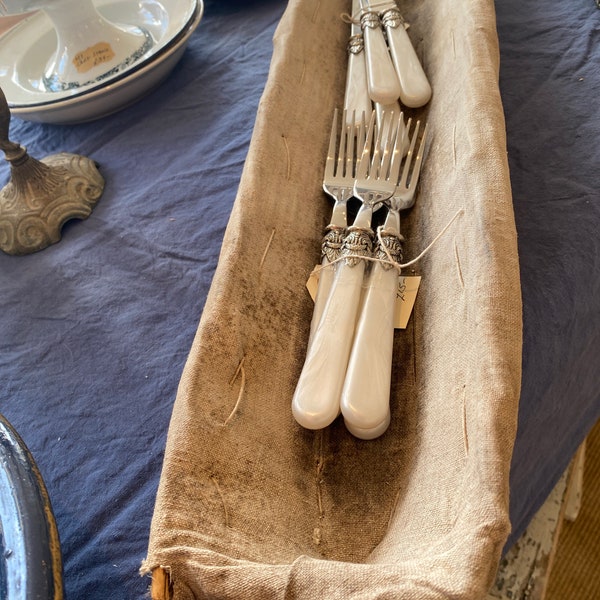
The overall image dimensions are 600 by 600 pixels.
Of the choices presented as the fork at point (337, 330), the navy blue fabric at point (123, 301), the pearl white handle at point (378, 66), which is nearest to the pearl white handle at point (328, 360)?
the fork at point (337, 330)

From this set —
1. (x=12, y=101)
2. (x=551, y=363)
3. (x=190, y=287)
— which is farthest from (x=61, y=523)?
(x=12, y=101)

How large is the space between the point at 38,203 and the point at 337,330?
0.34 meters

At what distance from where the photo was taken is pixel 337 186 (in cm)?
50

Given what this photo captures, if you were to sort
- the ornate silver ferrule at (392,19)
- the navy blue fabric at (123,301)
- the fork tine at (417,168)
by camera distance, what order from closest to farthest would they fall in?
the navy blue fabric at (123,301) < the fork tine at (417,168) < the ornate silver ferrule at (392,19)

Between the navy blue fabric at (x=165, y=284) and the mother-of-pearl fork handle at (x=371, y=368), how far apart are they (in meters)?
0.10

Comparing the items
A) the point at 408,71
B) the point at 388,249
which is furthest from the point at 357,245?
the point at 408,71

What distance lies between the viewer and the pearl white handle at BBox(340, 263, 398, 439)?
1.14ft

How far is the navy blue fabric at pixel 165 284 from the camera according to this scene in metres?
0.40

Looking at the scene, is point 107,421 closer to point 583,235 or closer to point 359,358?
point 359,358

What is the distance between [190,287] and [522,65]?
0.41 meters

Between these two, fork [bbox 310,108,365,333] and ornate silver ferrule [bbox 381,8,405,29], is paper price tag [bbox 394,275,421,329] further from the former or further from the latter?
ornate silver ferrule [bbox 381,8,405,29]

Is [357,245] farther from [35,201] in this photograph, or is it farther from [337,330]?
[35,201]

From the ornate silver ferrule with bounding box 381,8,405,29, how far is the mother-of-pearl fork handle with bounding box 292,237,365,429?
0.35 meters

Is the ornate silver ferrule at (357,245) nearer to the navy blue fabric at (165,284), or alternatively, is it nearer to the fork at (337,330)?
the fork at (337,330)
